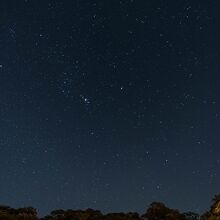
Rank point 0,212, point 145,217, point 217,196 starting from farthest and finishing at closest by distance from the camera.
A: point 145,217
point 217,196
point 0,212

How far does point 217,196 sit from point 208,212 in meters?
1.90

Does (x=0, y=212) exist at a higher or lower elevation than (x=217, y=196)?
lower

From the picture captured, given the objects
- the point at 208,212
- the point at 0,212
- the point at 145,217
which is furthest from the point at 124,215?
the point at 0,212

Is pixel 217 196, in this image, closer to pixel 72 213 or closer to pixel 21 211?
pixel 72 213

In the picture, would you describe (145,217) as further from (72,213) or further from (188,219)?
(72,213)

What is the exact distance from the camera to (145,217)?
46656mm

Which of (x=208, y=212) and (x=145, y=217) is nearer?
(x=208, y=212)

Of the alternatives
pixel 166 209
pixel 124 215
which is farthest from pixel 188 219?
pixel 124 215

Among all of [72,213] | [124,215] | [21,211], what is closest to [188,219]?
[124,215]

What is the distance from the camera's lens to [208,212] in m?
42.8

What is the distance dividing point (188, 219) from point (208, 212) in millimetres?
2668

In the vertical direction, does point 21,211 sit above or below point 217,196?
below

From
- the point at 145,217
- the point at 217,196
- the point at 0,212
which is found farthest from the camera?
the point at 145,217

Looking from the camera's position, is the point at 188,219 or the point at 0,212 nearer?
the point at 0,212
